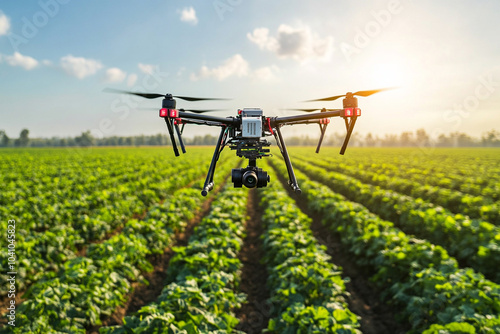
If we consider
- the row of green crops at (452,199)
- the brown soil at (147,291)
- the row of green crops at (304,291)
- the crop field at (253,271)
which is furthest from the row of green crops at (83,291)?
the row of green crops at (452,199)

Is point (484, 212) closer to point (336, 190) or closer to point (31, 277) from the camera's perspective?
point (336, 190)

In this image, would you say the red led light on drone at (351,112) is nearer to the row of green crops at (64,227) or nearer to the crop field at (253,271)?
the crop field at (253,271)

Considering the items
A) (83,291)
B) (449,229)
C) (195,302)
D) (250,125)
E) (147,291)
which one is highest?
(250,125)

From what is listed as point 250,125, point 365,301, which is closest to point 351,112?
point 250,125

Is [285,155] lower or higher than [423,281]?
higher

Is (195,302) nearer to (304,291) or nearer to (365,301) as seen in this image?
(304,291)

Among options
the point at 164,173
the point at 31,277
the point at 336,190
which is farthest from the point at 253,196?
the point at 31,277
